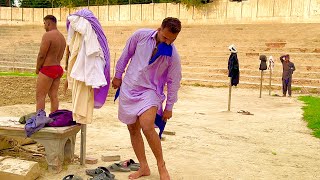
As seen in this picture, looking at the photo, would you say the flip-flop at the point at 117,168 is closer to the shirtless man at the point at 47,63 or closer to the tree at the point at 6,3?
the shirtless man at the point at 47,63

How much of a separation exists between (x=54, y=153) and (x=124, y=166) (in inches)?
31.5

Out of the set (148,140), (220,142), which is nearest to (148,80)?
(148,140)

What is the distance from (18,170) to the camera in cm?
433

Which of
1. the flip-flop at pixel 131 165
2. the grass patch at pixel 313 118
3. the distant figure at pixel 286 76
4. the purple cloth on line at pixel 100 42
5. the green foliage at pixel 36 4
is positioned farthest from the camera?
the green foliage at pixel 36 4

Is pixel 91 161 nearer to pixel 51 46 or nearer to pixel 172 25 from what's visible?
pixel 172 25

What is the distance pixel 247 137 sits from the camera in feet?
24.5

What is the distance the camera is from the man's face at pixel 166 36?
4281 mm

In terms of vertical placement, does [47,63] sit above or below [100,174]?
above

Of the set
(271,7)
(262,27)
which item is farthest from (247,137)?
(271,7)

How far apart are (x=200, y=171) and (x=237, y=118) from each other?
4.98m

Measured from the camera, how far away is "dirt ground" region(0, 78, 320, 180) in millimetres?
5094

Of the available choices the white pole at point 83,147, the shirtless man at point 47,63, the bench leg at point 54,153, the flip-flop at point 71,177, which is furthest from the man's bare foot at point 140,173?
the shirtless man at point 47,63

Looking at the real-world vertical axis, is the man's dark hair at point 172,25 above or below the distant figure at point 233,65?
above

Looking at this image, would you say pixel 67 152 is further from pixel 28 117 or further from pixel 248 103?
pixel 248 103
